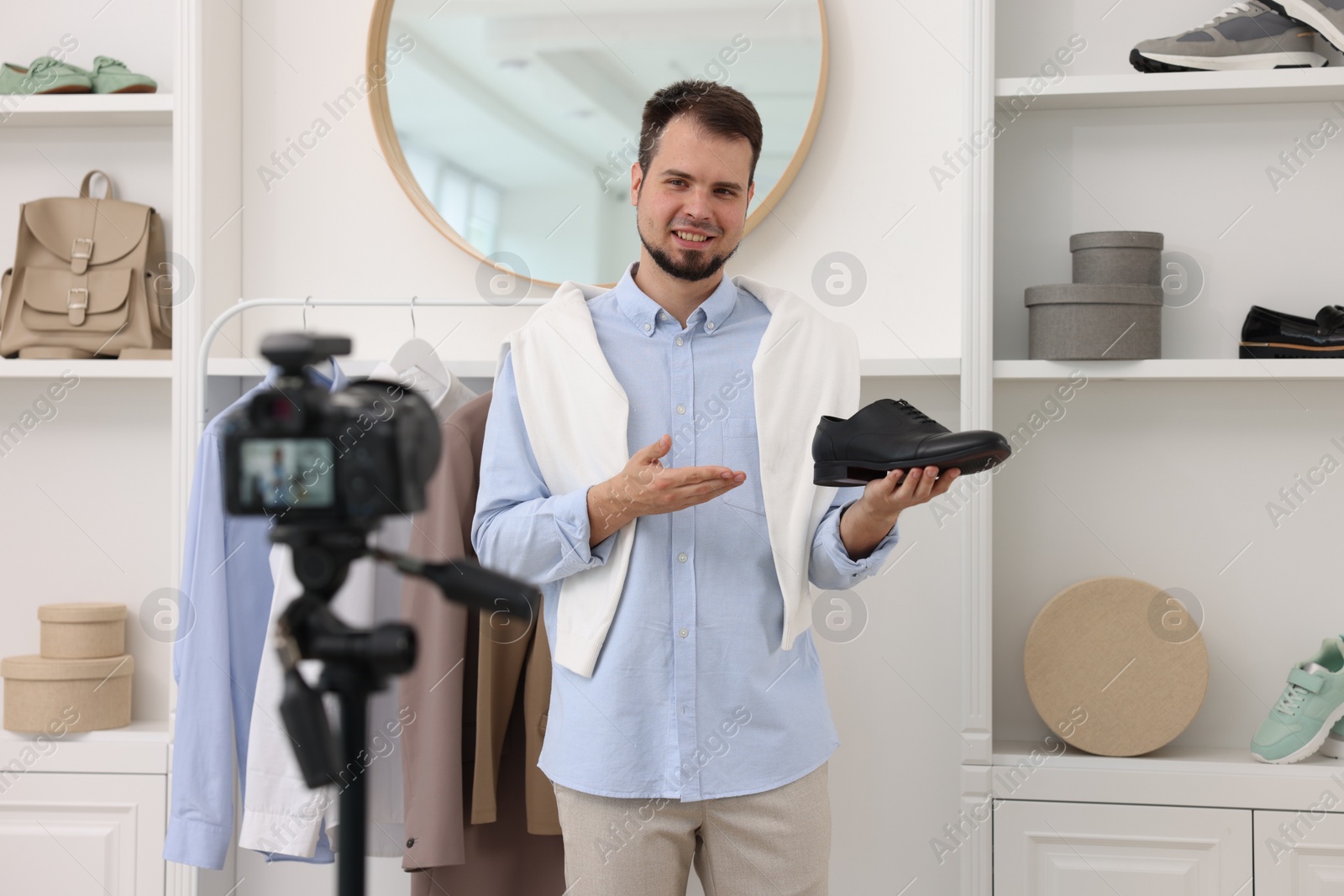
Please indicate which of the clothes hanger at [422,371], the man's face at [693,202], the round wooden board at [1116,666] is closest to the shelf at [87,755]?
the clothes hanger at [422,371]

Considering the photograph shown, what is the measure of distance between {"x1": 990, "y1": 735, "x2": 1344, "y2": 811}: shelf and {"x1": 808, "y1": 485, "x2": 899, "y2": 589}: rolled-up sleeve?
2.09 feet

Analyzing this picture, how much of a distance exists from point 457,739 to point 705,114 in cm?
100

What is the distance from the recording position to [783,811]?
1.41 m

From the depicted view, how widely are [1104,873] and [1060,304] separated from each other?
3.26ft

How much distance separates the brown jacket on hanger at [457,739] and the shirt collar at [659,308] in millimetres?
338

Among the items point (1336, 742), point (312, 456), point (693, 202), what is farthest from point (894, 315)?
point (312, 456)

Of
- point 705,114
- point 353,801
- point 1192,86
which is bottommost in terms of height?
point 353,801

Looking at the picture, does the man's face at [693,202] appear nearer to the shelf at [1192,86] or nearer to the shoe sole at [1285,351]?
the shelf at [1192,86]

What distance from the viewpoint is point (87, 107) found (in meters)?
2.07

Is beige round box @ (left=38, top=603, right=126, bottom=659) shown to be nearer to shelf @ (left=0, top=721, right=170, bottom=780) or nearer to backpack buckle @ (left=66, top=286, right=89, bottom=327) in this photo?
shelf @ (left=0, top=721, right=170, bottom=780)

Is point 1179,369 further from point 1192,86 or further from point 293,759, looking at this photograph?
point 293,759

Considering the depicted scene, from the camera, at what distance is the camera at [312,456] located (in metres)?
0.57

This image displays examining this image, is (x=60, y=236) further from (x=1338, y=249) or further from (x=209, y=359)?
(x=1338, y=249)

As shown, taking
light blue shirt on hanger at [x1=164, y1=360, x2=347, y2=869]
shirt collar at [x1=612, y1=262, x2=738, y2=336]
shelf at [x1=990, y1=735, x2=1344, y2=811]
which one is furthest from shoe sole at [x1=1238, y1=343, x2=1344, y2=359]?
light blue shirt on hanger at [x1=164, y1=360, x2=347, y2=869]
